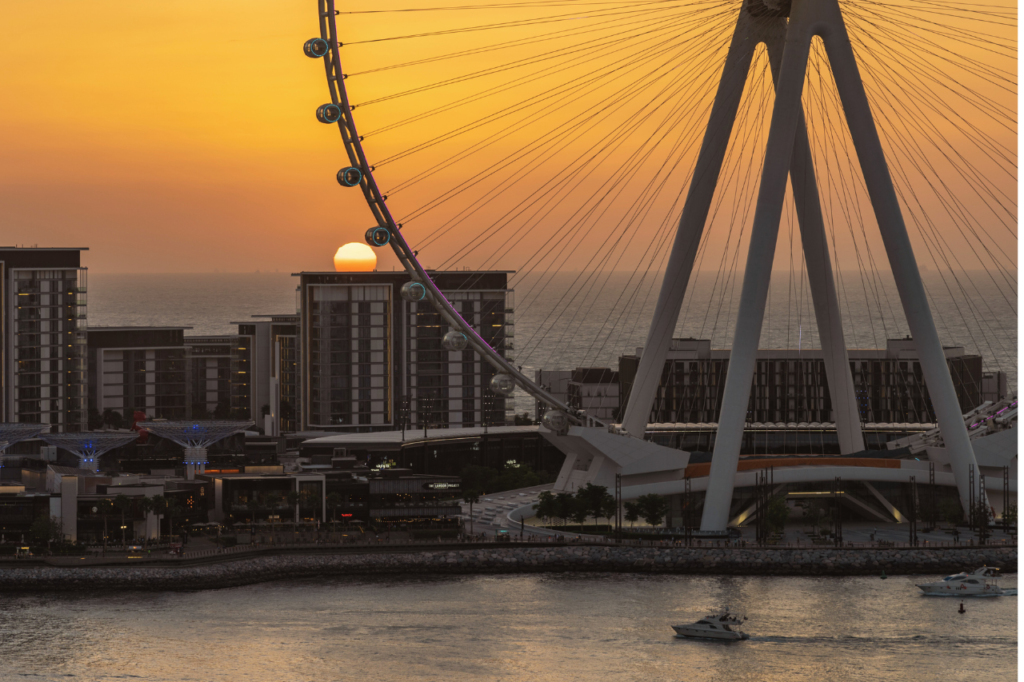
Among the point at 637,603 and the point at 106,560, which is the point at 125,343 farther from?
the point at 637,603

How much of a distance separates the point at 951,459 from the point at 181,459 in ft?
110

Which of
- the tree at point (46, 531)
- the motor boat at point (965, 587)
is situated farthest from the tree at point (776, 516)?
the tree at point (46, 531)

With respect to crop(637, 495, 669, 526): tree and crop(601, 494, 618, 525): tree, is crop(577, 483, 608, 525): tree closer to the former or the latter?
crop(601, 494, 618, 525): tree

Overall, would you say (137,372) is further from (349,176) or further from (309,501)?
(349,176)

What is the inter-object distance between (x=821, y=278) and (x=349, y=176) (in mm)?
17524

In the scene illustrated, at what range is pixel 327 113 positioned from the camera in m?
42.1

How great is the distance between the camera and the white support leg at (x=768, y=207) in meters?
46.1

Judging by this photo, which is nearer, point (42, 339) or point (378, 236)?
point (378, 236)

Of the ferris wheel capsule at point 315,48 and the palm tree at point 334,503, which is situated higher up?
the ferris wheel capsule at point 315,48

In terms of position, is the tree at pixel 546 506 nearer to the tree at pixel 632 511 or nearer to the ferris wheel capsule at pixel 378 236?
the tree at pixel 632 511

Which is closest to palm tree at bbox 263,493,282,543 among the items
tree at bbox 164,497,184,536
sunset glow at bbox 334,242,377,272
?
tree at bbox 164,497,184,536

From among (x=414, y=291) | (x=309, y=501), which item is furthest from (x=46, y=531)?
(x=414, y=291)

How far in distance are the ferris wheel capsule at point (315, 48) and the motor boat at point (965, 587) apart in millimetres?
23152

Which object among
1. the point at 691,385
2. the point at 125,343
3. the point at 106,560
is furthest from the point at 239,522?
the point at 125,343
